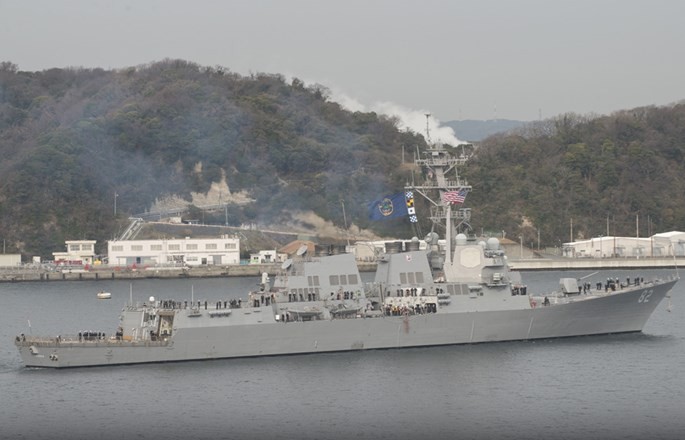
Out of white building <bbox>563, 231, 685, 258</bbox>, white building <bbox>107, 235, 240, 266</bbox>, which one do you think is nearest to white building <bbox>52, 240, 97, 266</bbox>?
white building <bbox>107, 235, 240, 266</bbox>

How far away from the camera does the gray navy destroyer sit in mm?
41000

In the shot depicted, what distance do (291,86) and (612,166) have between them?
41945 mm

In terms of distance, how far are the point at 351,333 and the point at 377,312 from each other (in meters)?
1.33

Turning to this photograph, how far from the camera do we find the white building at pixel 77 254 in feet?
313

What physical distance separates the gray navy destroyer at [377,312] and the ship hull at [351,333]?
4 cm

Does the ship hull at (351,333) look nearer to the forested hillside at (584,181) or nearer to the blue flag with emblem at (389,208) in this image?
the blue flag with emblem at (389,208)

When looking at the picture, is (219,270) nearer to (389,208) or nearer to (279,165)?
(279,165)

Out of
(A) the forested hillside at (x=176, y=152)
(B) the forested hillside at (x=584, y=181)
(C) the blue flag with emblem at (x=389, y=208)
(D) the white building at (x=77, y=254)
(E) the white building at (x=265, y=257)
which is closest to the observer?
→ (C) the blue flag with emblem at (x=389, y=208)

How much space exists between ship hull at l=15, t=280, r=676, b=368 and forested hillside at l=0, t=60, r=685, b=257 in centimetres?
5305

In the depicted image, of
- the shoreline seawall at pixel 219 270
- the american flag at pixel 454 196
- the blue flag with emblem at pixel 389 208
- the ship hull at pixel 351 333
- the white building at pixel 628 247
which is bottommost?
the ship hull at pixel 351 333

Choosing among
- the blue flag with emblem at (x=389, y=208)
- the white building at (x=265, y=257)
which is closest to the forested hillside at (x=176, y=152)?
the white building at (x=265, y=257)

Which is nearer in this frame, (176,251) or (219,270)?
(219,270)

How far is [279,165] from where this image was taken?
11325 cm

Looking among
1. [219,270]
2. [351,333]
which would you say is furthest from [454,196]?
[219,270]
